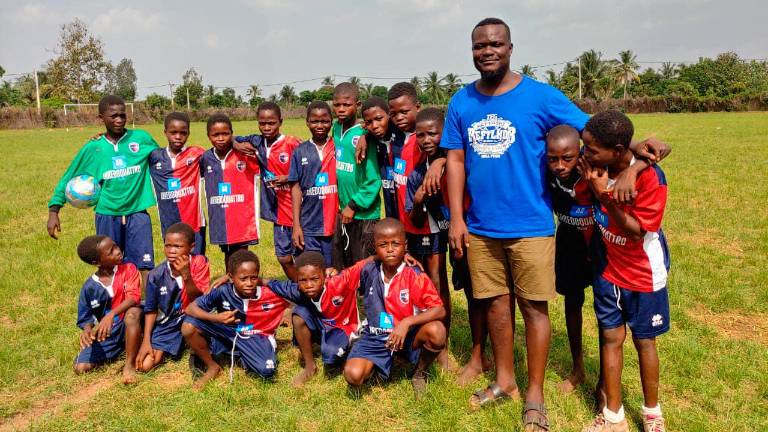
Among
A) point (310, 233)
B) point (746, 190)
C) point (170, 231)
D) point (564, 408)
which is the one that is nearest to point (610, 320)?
point (564, 408)

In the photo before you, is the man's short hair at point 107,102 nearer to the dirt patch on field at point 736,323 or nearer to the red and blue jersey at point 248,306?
the red and blue jersey at point 248,306

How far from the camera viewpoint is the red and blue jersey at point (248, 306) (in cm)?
420

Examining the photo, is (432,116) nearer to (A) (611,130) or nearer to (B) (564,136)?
(B) (564,136)

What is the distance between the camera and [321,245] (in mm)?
5180

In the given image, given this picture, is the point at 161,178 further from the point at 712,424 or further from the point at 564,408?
the point at 712,424

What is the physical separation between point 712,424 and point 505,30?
261 centimetres

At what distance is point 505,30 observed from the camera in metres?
3.09

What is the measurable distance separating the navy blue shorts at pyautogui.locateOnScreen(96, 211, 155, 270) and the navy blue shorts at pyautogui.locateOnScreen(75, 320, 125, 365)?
0.86 meters

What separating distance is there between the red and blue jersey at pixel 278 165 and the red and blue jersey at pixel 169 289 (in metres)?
1.05

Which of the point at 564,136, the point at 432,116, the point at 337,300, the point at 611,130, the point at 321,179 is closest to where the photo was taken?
the point at 611,130

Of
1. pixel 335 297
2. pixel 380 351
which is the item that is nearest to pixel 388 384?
pixel 380 351

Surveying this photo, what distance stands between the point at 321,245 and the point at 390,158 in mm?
1248

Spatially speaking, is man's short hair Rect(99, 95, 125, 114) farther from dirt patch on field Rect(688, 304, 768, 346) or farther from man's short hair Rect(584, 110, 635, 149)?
dirt patch on field Rect(688, 304, 768, 346)

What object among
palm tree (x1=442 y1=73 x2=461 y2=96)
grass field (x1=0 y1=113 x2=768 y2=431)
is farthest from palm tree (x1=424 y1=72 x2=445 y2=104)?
grass field (x1=0 y1=113 x2=768 y2=431)
